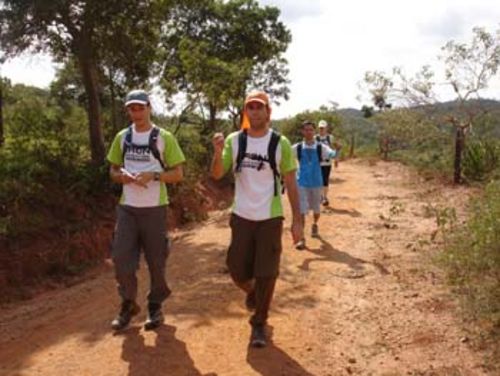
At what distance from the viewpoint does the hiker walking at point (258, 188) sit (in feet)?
15.7

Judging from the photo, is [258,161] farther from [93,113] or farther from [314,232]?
[93,113]

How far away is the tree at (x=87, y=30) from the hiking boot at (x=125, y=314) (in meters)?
6.85

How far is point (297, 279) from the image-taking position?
7.04 metres

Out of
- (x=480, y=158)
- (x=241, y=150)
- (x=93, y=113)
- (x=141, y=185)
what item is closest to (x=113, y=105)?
Answer: (x=93, y=113)

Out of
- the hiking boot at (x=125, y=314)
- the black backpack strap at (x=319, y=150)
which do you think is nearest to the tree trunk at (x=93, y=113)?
the black backpack strap at (x=319, y=150)

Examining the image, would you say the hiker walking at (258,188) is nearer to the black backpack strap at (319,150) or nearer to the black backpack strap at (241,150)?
the black backpack strap at (241,150)

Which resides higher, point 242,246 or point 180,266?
point 242,246

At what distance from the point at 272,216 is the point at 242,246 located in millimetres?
357

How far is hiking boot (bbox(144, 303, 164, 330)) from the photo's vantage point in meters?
5.35

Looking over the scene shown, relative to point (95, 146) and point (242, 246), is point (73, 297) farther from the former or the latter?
point (95, 146)

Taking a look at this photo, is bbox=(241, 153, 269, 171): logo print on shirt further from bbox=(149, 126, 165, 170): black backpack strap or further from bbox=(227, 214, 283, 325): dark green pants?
bbox=(149, 126, 165, 170): black backpack strap

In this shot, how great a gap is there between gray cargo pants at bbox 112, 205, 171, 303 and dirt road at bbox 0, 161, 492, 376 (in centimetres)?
48

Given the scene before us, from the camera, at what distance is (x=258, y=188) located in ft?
15.8

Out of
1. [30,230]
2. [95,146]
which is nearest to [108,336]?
[30,230]
